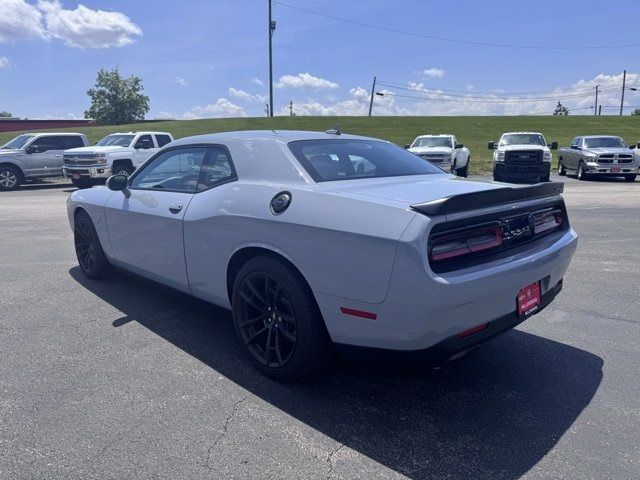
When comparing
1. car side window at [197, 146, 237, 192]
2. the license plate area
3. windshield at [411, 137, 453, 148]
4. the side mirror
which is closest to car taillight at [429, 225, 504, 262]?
the license plate area

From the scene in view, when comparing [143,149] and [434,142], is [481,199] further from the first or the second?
[434,142]

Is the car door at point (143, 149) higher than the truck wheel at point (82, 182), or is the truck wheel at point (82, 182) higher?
the car door at point (143, 149)

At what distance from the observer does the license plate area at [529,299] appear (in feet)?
10.1

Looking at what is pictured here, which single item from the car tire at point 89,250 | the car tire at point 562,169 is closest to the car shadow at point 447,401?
the car tire at point 89,250

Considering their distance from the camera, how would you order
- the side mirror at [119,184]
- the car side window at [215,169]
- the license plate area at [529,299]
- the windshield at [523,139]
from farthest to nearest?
the windshield at [523,139]
the side mirror at [119,184]
the car side window at [215,169]
the license plate area at [529,299]

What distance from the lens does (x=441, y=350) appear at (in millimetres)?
2713

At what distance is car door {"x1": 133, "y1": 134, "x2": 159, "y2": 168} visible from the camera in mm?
16828

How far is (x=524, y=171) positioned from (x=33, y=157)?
1660cm

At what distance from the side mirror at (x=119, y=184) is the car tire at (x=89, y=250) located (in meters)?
0.78

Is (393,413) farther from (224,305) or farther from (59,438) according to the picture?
(59,438)

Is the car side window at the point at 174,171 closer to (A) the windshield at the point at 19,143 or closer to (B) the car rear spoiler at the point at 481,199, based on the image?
(B) the car rear spoiler at the point at 481,199

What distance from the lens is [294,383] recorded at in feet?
11.0

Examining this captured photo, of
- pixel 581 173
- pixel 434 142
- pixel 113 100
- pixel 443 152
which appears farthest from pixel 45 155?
pixel 113 100

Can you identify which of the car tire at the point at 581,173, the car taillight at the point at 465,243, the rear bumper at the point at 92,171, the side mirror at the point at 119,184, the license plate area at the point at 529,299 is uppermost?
the side mirror at the point at 119,184
